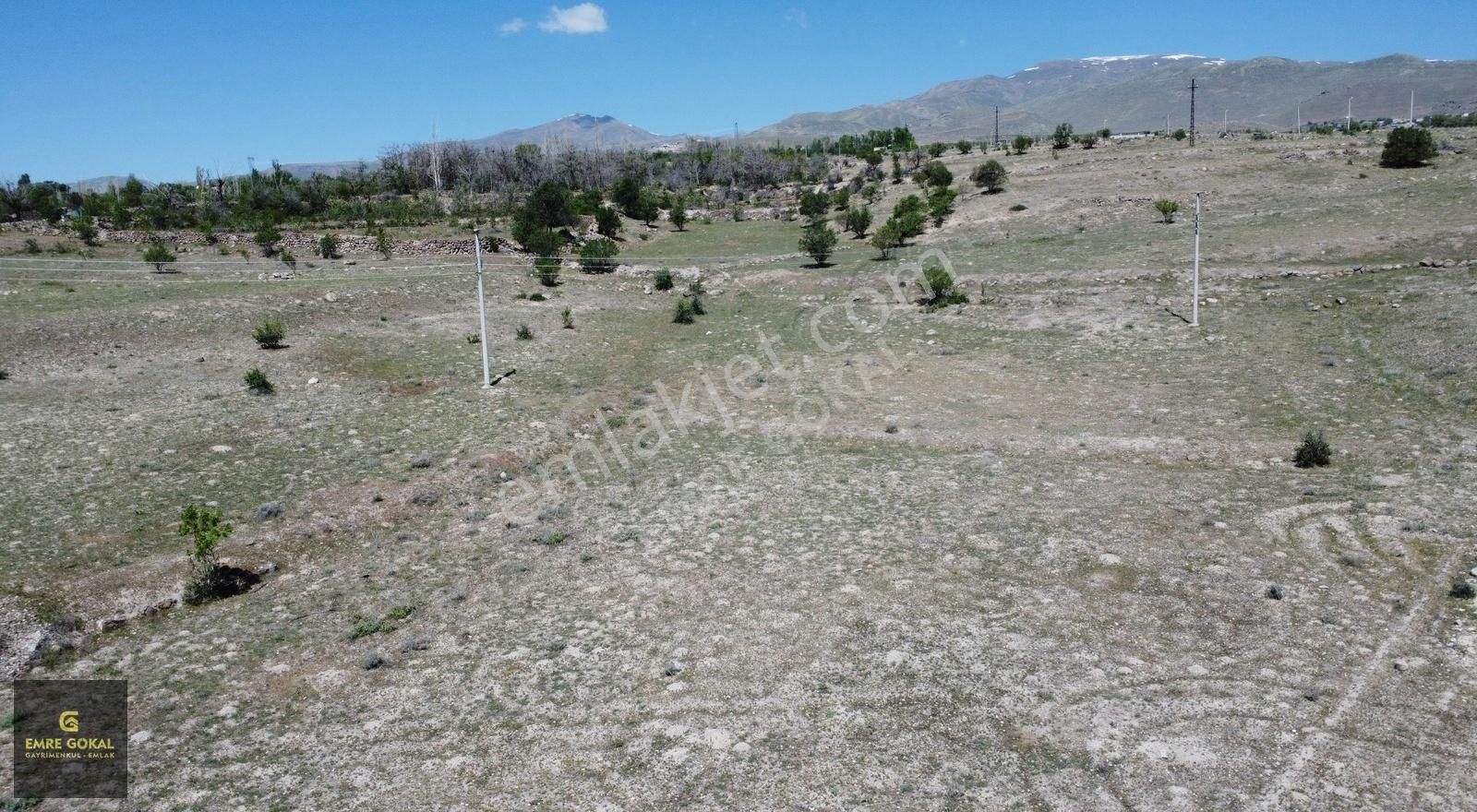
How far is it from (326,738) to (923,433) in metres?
10.0

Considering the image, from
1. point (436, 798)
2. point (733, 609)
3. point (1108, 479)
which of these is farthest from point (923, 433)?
point (436, 798)

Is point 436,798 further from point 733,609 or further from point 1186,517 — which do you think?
point 1186,517

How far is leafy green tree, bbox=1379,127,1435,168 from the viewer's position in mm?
35719

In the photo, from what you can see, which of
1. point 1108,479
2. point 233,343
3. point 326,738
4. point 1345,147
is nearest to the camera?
point 326,738

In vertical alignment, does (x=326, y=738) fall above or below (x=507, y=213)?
below

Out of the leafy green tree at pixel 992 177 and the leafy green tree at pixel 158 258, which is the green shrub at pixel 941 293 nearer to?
the leafy green tree at pixel 992 177

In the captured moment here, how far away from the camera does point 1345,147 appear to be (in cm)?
4353

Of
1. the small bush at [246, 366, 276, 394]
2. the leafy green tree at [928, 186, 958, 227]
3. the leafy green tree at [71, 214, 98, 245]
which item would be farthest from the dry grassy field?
the leafy green tree at [928, 186, 958, 227]

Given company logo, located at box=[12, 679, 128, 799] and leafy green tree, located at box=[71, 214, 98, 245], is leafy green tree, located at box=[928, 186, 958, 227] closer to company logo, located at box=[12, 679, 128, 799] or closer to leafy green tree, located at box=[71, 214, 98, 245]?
leafy green tree, located at box=[71, 214, 98, 245]

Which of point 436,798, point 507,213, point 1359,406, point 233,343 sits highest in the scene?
point 507,213

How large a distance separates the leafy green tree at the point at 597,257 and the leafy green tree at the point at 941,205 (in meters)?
14.5

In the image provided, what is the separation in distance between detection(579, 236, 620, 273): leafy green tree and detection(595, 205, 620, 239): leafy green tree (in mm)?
6022

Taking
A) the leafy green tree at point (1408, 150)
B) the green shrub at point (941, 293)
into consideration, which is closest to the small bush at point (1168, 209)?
the green shrub at point (941, 293)

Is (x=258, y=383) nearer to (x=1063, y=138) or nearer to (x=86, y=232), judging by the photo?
(x=86, y=232)
